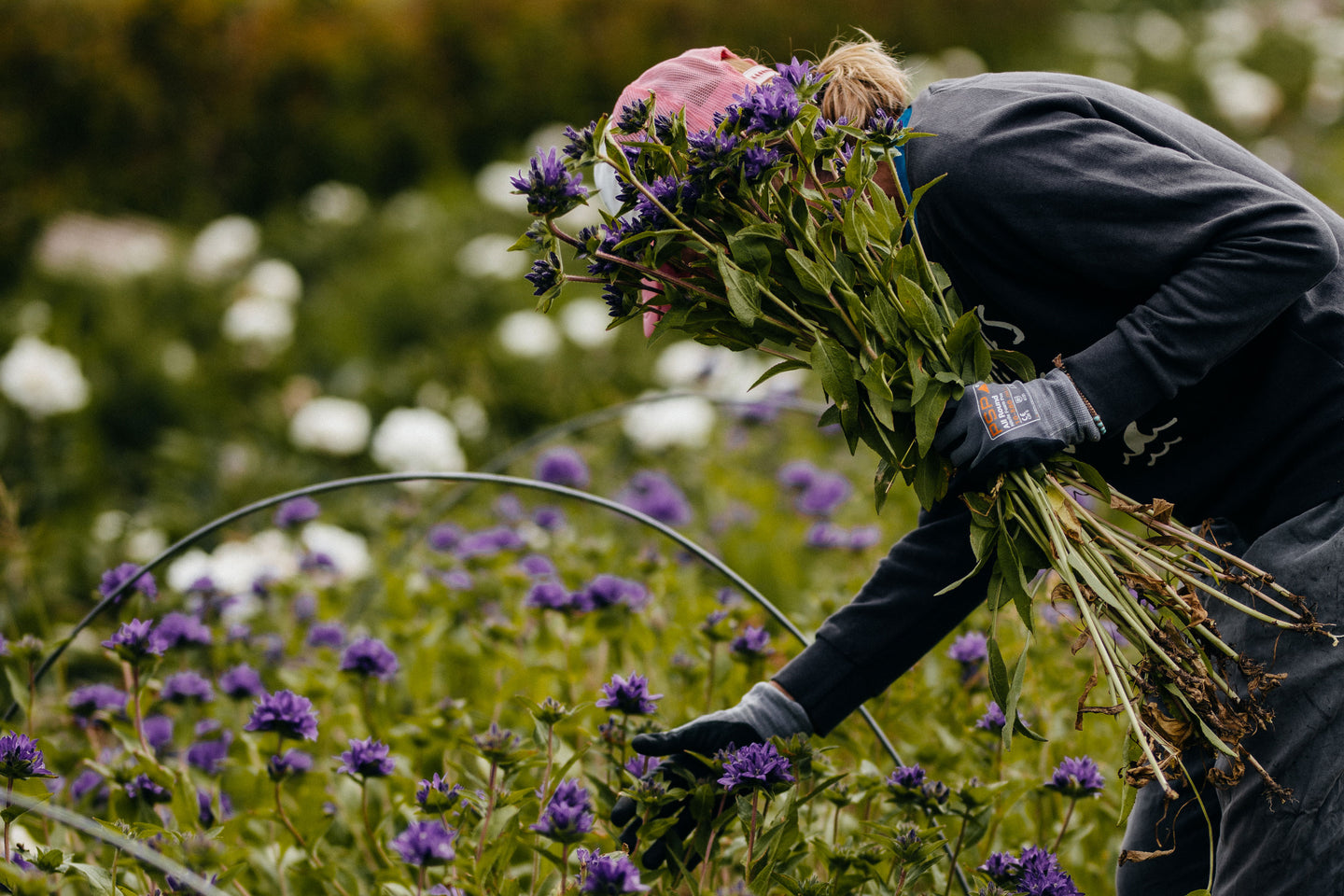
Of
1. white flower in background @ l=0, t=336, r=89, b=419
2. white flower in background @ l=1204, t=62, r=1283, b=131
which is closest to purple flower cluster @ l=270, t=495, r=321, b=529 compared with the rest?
white flower in background @ l=0, t=336, r=89, b=419

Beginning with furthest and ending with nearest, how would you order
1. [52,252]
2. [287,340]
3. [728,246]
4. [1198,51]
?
1. [1198,51]
2. [52,252]
3. [287,340]
4. [728,246]

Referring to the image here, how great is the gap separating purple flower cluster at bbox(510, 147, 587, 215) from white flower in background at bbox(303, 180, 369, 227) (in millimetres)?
4822

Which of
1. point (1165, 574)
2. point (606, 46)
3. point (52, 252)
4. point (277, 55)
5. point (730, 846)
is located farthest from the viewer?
point (606, 46)

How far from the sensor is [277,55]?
609 centimetres

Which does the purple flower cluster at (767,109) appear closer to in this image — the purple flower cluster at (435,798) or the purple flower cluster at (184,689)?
the purple flower cluster at (435,798)

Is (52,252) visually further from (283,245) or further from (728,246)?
(728,246)

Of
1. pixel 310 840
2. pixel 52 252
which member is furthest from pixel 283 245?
pixel 310 840

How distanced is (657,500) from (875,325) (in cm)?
173

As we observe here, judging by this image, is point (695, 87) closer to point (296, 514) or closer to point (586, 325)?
point (296, 514)

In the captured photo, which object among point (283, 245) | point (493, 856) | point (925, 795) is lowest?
point (925, 795)

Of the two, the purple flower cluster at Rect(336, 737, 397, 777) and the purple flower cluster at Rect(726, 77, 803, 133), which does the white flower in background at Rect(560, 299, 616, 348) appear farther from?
the purple flower cluster at Rect(726, 77, 803, 133)

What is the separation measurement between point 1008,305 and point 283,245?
4987mm

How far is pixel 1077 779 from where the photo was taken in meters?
1.60

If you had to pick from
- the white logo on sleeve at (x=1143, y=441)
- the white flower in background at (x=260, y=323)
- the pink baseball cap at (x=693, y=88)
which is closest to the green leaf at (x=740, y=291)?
the pink baseball cap at (x=693, y=88)
